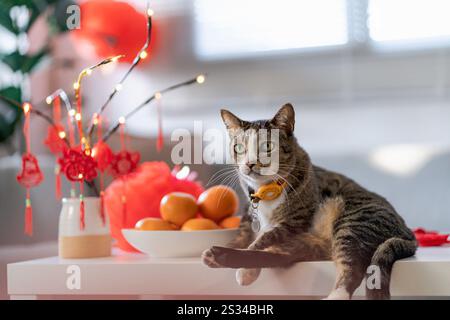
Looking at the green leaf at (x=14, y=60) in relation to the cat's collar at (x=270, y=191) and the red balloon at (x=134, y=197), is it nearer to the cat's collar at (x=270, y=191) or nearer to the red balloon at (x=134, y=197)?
the red balloon at (x=134, y=197)

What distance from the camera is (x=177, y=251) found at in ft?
2.38

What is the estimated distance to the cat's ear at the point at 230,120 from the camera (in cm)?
70

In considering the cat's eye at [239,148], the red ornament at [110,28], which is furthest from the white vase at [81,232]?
the red ornament at [110,28]

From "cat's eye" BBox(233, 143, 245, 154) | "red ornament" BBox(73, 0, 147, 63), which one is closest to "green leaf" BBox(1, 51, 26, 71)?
"red ornament" BBox(73, 0, 147, 63)

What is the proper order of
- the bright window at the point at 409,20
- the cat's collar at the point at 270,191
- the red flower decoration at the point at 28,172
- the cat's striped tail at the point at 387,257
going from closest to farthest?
1. the cat's striped tail at the point at 387,257
2. the cat's collar at the point at 270,191
3. the red flower decoration at the point at 28,172
4. the bright window at the point at 409,20

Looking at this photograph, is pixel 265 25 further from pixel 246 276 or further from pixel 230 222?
pixel 246 276

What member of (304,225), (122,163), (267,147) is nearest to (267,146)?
(267,147)

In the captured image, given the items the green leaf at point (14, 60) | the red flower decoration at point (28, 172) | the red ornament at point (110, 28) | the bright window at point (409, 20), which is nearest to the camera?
the red flower decoration at point (28, 172)

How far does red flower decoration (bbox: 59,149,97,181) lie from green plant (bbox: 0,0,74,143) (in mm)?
984

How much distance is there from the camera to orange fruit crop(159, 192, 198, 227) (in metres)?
0.76

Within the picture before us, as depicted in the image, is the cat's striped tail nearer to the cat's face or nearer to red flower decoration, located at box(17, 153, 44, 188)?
the cat's face

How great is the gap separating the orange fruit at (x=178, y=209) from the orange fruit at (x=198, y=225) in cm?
1

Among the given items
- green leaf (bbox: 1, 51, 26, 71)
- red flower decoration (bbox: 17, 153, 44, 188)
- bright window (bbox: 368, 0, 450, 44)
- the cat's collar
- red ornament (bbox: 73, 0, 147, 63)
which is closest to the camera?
the cat's collar

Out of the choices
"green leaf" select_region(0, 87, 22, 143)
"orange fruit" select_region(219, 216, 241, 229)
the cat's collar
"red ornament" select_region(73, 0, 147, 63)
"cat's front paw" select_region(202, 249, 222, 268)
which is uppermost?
"red ornament" select_region(73, 0, 147, 63)
